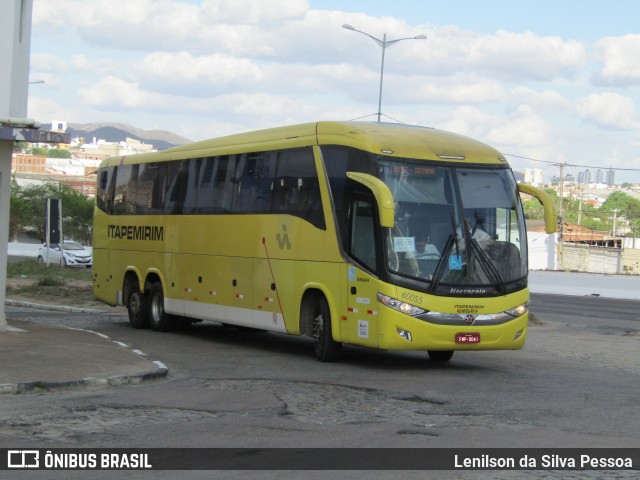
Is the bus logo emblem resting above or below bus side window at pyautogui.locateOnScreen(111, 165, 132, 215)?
below

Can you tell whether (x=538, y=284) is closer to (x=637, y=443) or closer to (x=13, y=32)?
(x=13, y=32)

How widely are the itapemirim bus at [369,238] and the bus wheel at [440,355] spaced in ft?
0.09

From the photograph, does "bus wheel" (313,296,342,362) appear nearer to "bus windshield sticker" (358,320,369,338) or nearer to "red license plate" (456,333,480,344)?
"bus windshield sticker" (358,320,369,338)

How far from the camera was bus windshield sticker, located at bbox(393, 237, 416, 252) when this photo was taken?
627 inches

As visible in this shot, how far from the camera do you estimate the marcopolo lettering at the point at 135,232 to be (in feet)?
75.9

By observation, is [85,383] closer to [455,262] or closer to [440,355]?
[455,262]

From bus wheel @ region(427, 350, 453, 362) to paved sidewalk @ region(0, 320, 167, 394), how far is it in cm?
469

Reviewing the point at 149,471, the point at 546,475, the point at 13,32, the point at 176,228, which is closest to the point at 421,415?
the point at 546,475

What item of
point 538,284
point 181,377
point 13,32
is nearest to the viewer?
point 181,377

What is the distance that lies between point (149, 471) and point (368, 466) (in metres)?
1.72

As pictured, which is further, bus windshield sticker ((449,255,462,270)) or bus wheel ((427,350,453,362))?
bus wheel ((427,350,453,362))

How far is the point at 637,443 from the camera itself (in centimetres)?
1022

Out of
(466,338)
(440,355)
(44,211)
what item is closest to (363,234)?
(466,338)

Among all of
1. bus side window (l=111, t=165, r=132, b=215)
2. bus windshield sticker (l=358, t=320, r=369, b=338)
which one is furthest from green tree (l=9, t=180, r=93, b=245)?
bus windshield sticker (l=358, t=320, r=369, b=338)
